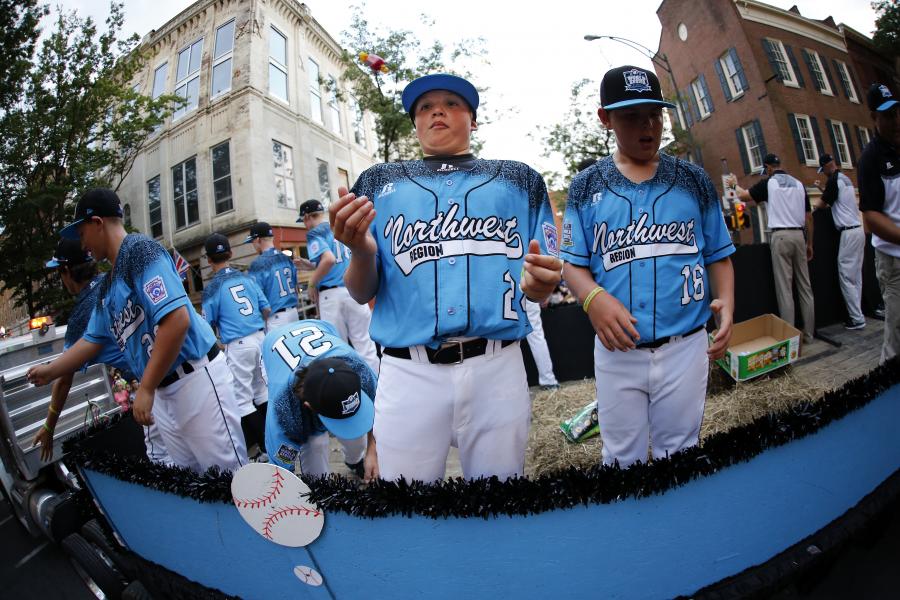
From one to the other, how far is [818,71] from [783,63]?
0.34 m

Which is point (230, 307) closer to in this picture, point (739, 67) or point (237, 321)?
point (237, 321)

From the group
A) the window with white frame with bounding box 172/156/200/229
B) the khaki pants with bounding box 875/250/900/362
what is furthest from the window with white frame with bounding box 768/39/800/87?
the window with white frame with bounding box 172/156/200/229

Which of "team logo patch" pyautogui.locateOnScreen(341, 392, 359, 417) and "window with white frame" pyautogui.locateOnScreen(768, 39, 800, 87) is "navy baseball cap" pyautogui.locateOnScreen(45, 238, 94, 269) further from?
"window with white frame" pyautogui.locateOnScreen(768, 39, 800, 87)

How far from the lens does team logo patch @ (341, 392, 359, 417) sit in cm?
179

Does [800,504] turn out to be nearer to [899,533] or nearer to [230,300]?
[899,533]

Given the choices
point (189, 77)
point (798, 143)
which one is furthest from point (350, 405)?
point (189, 77)

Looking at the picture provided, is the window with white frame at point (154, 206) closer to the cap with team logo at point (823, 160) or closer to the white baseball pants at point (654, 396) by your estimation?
the white baseball pants at point (654, 396)

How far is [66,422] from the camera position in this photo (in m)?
3.27

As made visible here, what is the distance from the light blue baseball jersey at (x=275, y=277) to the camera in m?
4.61

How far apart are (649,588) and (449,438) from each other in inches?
26.9

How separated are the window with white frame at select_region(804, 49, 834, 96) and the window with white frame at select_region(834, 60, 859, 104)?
4.4 inches

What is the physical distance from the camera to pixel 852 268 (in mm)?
4461

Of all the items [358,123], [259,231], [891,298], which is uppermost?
[358,123]

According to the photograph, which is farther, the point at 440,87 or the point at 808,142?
the point at 808,142
